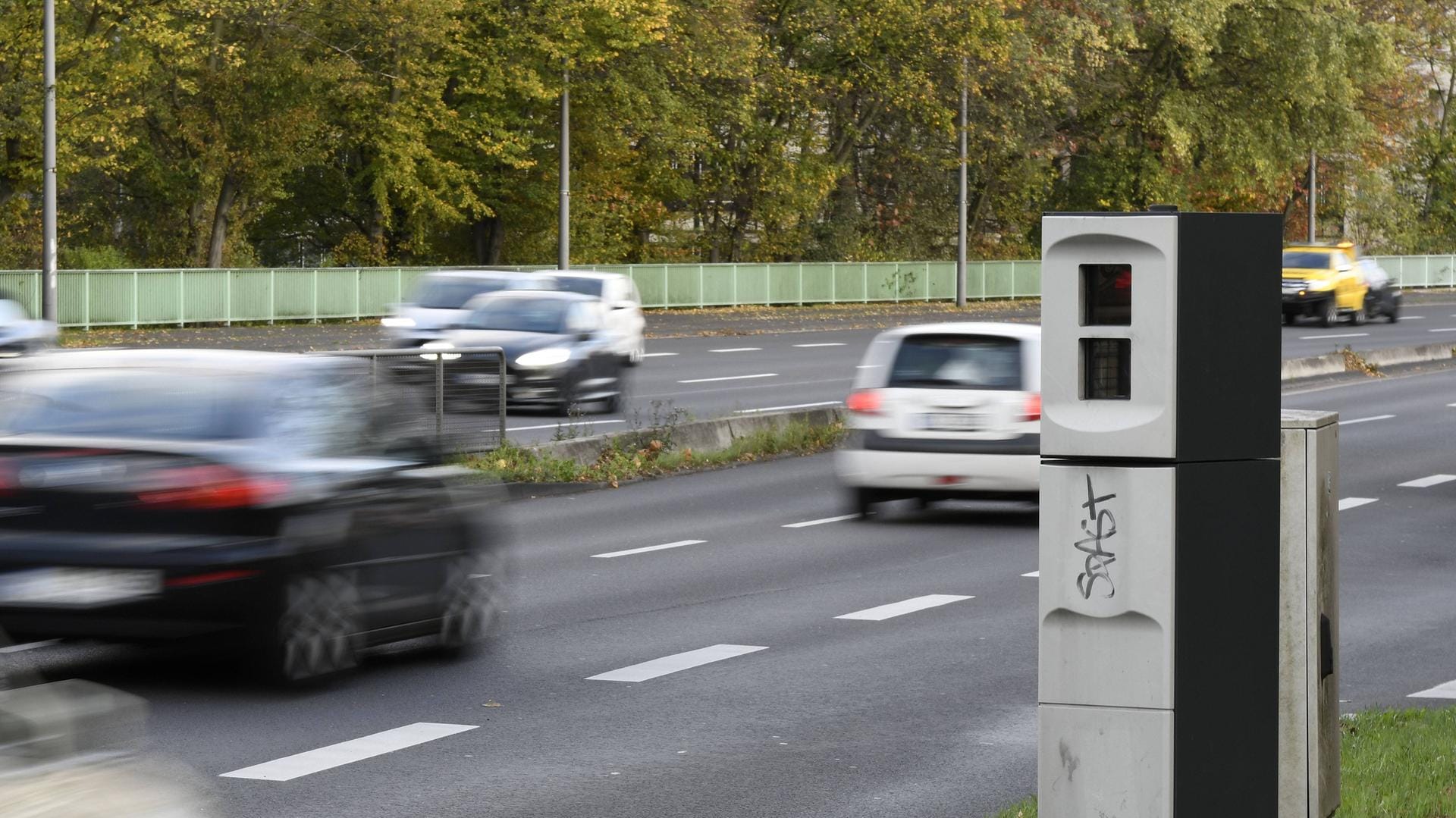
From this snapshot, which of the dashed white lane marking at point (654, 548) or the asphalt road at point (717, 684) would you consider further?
the dashed white lane marking at point (654, 548)

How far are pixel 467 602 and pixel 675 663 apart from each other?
1023 mm

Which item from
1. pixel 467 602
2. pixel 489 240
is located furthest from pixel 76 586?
pixel 489 240

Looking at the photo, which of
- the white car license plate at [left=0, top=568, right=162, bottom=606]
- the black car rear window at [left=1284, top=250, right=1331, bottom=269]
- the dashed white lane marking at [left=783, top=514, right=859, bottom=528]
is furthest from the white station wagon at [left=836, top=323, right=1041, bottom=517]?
the black car rear window at [left=1284, top=250, right=1331, bottom=269]

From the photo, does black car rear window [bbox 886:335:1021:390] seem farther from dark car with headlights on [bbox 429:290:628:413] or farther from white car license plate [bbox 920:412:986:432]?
dark car with headlights on [bbox 429:290:628:413]

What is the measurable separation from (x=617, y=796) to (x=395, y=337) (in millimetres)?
20506

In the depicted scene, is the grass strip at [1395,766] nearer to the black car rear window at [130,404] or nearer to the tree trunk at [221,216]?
the black car rear window at [130,404]

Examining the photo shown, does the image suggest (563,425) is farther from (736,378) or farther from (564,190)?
(564,190)

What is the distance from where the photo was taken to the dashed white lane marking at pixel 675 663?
9.82 meters

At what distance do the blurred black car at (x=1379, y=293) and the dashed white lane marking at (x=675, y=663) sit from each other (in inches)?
1627

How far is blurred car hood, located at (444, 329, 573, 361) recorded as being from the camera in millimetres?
25578

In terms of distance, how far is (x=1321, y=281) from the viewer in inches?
1887

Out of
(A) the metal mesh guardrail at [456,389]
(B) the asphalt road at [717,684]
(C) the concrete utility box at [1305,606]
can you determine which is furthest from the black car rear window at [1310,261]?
(C) the concrete utility box at [1305,606]

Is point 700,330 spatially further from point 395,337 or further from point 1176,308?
point 1176,308

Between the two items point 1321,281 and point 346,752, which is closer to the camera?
point 346,752
